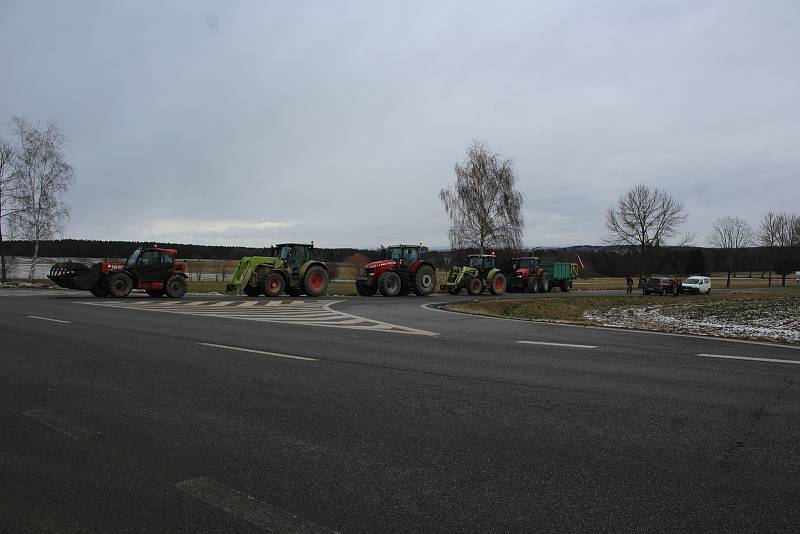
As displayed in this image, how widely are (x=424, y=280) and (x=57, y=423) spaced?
2411cm

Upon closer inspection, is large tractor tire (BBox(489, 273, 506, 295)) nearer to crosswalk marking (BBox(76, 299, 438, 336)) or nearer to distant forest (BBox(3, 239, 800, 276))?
distant forest (BBox(3, 239, 800, 276))

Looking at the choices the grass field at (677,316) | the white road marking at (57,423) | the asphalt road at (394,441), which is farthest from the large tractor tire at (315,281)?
the white road marking at (57,423)

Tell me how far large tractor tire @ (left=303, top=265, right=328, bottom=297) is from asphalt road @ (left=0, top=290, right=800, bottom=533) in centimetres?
1698

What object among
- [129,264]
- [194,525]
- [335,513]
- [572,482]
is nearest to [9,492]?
[194,525]

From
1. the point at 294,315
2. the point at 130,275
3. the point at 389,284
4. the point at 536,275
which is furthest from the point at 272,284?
the point at 536,275

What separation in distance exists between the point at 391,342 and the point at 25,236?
136ft

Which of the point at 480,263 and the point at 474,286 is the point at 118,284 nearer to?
the point at 474,286

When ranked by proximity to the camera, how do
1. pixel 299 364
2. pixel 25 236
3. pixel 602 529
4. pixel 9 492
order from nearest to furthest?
pixel 602 529 → pixel 9 492 → pixel 299 364 → pixel 25 236

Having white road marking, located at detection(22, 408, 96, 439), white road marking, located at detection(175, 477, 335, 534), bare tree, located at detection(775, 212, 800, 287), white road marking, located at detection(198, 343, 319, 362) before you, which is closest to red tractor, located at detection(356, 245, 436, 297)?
white road marking, located at detection(198, 343, 319, 362)

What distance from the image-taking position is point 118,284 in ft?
A: 74.9

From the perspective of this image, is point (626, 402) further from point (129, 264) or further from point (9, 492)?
point (129, 264)

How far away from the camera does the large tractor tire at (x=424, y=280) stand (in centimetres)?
2827

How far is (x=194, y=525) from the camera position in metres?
2.95

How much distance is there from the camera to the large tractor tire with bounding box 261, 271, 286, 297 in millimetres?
24281
